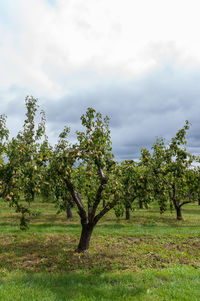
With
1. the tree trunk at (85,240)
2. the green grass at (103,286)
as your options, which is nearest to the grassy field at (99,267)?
the green grass at (103,286)

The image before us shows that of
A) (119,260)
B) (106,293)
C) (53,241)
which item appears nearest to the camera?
(106,293)

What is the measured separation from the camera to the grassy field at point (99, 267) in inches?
322

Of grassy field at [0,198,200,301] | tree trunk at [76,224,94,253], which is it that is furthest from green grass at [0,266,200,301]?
tree trunk at [76,224,94,253]

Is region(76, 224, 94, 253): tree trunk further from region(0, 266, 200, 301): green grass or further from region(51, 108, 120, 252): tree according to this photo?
region(0, 266, 200, 301): green grass

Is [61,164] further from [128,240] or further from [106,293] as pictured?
[128,240]

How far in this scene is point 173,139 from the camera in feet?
44.1

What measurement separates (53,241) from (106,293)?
8.92 meters

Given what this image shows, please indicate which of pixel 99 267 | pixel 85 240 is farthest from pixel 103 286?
Answer: pixel 85 240

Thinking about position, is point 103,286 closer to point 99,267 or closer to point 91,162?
point 99,267

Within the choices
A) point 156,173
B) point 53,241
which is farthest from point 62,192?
point 156,173

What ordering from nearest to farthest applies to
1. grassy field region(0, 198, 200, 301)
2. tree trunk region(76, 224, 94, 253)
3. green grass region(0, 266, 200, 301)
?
green grass region(0, 266, 200, 301), grassy field region(0, 198, 200, 301), tree trunk region(76, 224, 94, 253)

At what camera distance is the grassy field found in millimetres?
8180

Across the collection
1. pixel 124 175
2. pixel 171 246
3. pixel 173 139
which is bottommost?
pixel 171 246

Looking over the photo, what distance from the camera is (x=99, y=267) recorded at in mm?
11281
